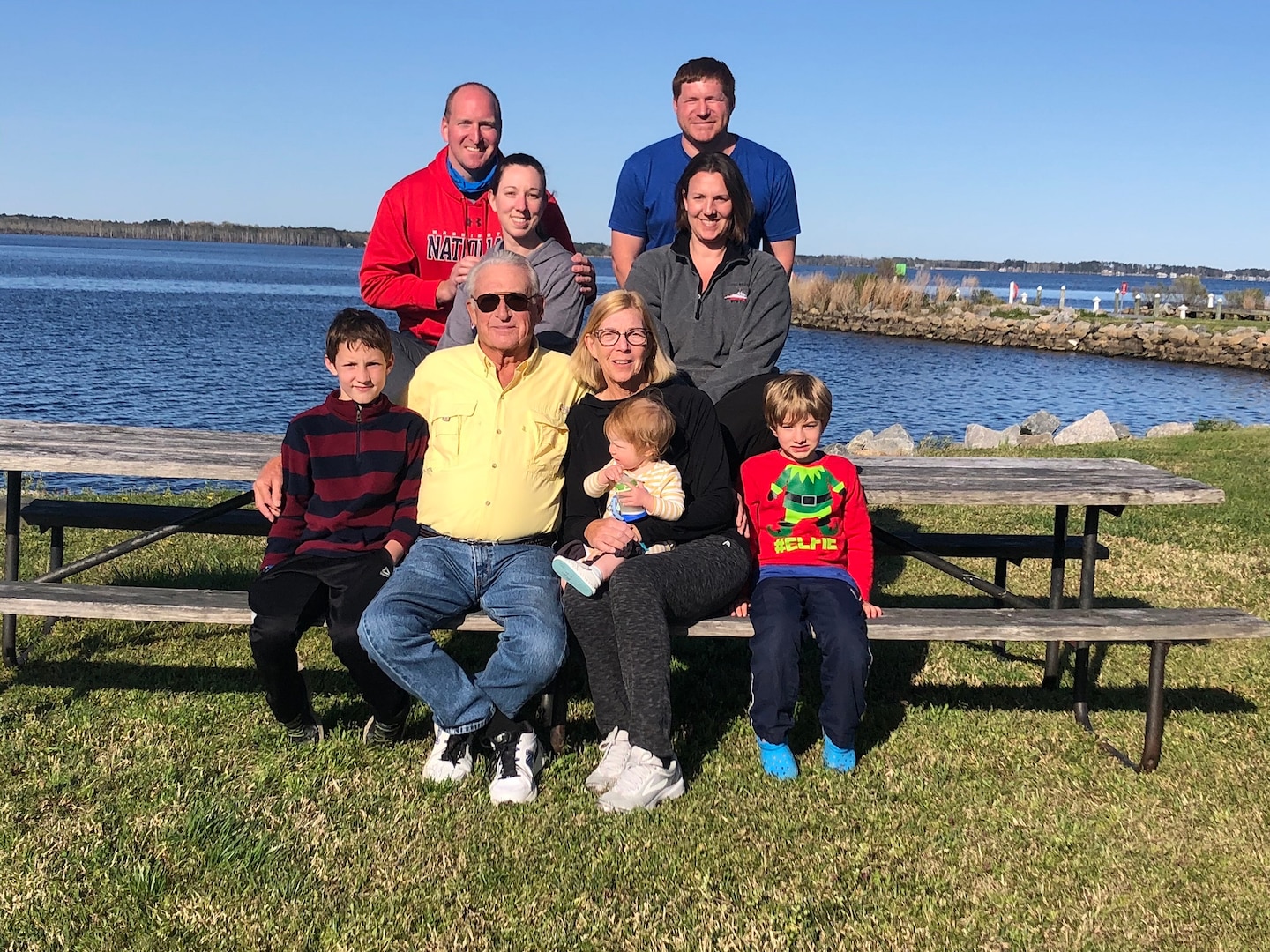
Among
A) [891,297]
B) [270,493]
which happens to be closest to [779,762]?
[270,493]

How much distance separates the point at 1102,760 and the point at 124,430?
4546 millimetres

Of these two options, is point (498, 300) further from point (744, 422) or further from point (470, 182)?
point (470, 182)

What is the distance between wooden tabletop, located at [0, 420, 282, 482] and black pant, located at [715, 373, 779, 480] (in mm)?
1958

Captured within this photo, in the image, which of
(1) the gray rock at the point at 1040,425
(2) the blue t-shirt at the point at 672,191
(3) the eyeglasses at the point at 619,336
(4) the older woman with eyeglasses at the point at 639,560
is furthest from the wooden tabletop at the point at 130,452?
(1) the gray rock at the point at 1040,425

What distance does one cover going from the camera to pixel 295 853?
3398mm

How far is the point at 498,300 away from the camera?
4.12m

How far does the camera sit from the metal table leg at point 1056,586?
5102 millimetres

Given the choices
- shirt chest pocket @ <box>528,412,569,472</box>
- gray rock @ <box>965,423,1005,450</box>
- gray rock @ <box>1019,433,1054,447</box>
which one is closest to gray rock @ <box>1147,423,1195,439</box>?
gray rock @ <box>1019,433,1054,447</box>

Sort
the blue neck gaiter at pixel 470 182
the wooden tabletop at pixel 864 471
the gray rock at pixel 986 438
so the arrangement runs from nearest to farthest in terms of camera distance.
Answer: the wooden tabletop at pixel 864 471 < the blue neck gaiter at pixel 470 182 < the gray rock at pixel 986 438

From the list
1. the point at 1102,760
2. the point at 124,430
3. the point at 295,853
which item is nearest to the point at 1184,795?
the point at 1102,760

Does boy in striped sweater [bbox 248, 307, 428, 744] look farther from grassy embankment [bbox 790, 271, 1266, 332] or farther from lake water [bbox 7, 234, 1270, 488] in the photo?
grassy embankment [bbox 790, 271, 1266, 332]

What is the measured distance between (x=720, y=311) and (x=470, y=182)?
144 cm

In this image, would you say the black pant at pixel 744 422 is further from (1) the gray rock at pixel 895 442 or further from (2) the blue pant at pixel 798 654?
(1) the gray rock at pixel 895 442

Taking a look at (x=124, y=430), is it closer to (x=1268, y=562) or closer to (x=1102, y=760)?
(x=1102, y=760)
